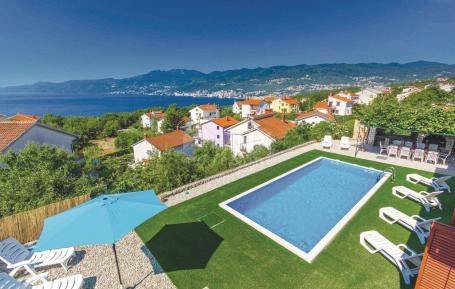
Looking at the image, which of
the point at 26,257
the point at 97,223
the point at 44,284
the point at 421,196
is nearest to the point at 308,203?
the point at 421,196

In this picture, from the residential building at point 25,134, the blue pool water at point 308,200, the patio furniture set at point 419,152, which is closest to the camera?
the blue pool water at point 308,200

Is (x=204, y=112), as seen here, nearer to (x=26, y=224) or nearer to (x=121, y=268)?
(x=26, y=224)

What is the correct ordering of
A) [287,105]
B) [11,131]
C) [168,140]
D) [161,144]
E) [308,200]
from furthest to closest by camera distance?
[287,105]
[168,140]
[161,144]
[11,131]
[308,200]

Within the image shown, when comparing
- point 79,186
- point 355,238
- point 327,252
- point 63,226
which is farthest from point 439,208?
point 79,186

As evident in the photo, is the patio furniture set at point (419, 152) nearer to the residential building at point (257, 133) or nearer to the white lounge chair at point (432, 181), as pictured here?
the white lounge chair at point (432, 181)

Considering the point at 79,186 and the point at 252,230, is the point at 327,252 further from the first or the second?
the point at 79,186

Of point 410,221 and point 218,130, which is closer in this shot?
point 410,221

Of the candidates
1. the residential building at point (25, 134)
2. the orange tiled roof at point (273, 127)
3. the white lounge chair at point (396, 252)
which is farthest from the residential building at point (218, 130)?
the white lounge chair at point (396, 252)
